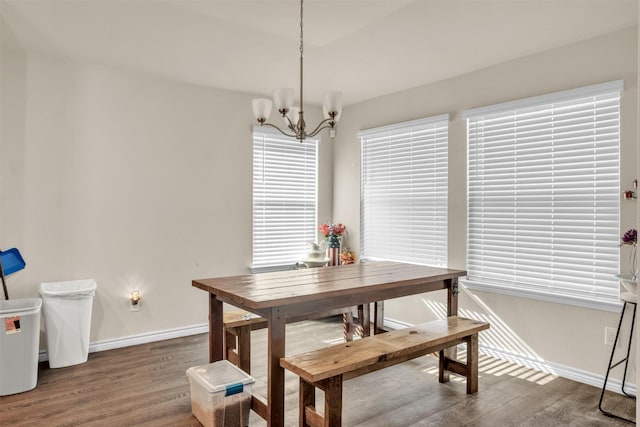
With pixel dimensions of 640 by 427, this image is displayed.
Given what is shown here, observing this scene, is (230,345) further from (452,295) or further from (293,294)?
(452,295)

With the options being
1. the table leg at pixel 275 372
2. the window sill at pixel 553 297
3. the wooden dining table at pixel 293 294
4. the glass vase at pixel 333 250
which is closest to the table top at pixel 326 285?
the wooden dining table at pixel 293 294

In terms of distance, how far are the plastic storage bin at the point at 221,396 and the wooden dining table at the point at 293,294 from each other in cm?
9

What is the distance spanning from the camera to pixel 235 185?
4633 millimetres

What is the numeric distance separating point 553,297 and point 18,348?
400cm

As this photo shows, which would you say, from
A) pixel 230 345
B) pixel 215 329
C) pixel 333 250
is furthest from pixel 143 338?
pixel 333 250

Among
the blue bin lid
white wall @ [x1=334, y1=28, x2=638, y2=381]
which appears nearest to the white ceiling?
white wall @ [x1=334, y1=28, x2=638, y2=381]

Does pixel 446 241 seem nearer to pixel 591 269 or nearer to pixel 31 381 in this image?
pixel 591 269

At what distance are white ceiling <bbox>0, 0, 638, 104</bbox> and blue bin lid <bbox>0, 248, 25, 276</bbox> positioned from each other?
1.66 meters

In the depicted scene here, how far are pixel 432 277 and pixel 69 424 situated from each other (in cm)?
254

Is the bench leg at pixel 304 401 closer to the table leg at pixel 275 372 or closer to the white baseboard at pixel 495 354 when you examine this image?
the table leg at pixel 275 372

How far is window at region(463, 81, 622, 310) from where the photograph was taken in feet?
10.2

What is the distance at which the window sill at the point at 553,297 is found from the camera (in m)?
3.08

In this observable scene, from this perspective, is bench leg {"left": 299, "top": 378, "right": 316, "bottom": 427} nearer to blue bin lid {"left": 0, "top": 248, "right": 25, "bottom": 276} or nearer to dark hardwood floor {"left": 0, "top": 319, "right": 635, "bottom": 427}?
dark hardwood floor {"left": 0, "top": 319, "right": 635, "bottom": 427}

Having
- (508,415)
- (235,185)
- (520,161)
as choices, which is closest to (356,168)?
(235,185)
